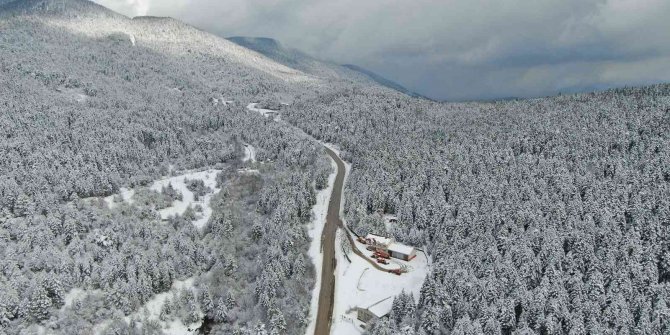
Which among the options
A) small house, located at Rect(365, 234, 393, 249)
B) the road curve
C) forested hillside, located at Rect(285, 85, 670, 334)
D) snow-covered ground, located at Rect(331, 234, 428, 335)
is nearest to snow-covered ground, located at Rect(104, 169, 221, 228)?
the road curve

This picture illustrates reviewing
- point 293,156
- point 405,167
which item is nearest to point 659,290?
point 405,167

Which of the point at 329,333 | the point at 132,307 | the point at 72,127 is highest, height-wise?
the point at 72,127

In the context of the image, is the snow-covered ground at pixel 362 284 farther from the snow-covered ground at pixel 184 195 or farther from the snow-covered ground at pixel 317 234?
the snow-covered ground at pixel 184 195

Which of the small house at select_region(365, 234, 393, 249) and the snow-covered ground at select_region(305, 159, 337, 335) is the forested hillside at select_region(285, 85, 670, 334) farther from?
the snow-covered ground at select_region(305, 159, 337, 335)

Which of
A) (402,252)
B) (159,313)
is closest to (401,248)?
(402,252)

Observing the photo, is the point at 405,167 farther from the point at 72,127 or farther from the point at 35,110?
the point at 35,110

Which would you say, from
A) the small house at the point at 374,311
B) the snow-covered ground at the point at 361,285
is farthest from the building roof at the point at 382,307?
the snow-covered ground at the point at 361,285
